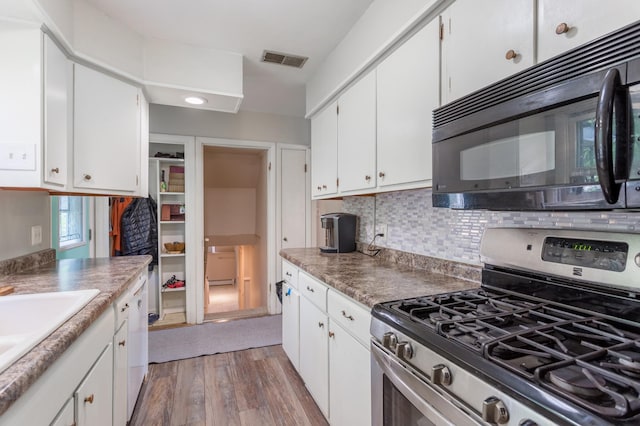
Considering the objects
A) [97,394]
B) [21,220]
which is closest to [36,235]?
[21,220]

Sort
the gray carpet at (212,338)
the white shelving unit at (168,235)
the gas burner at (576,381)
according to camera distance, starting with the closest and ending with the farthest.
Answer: the gas burner at (576,381), the gray carpet at (212,338), the white shelving unit at (168,235)

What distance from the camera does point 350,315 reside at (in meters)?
1.48

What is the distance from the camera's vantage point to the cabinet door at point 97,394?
108 centimetres

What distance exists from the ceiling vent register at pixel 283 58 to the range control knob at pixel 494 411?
8.31 feet

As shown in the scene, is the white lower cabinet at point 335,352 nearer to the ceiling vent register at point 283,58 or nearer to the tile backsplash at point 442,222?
the tile backsplash at point 442,222

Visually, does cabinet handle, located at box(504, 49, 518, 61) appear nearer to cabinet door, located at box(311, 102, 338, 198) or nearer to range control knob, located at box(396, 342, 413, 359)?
range control knob, located at box(396, 342, 413, 359)

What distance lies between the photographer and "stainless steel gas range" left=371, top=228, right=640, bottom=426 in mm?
616

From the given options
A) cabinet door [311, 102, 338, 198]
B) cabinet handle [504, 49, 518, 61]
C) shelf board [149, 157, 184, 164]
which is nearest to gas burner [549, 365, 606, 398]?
cabinet handle [504, 49, 518, 61]

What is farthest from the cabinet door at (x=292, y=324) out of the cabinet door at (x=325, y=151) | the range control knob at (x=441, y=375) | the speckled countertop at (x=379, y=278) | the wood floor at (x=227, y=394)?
the range control knob at (x=441, y=375)

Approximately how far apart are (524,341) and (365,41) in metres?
1.84

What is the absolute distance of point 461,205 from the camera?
1177mm

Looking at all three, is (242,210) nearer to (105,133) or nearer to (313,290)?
(105,133)

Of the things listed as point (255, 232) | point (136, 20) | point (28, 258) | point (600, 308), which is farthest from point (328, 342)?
point (255, 232)

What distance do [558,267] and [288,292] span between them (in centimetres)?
186
